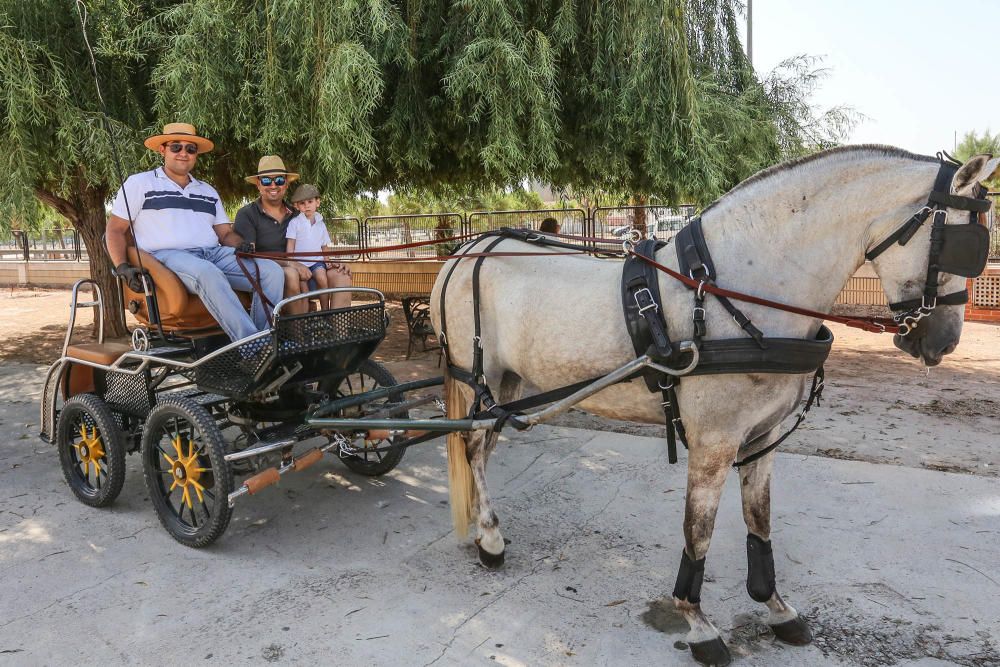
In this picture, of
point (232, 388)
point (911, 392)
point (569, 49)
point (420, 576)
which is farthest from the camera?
point (911, 392)

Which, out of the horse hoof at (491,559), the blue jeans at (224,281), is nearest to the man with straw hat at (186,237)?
the blue jeans at (224,281)

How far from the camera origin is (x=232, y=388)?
397 centimetres

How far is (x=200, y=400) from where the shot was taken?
14.8 feet

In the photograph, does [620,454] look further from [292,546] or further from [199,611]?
[199,611]

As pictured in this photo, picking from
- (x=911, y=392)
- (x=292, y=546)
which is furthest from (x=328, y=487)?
(x=911, y=392)

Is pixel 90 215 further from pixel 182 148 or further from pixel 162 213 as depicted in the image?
pixel 162 213

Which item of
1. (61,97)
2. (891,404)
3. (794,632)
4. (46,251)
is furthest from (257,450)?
(46,251)

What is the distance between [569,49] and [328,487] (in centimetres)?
442

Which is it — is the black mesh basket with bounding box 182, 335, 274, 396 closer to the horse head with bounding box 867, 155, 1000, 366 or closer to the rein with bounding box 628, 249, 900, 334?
the rein with bounding box 628, 249, 900, 334

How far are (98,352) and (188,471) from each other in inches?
45.2

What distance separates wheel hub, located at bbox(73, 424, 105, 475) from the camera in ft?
15.1

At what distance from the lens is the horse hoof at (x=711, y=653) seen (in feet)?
9.37

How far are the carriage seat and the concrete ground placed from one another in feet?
4.02

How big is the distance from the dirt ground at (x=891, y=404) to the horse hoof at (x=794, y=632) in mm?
2542
